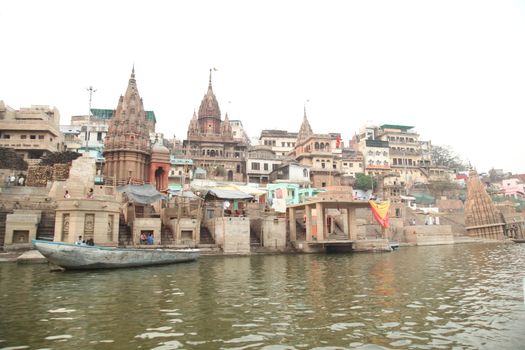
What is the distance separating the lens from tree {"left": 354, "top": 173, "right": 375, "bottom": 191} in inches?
2753

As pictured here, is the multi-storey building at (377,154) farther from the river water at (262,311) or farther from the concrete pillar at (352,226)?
the river water at (262,311)

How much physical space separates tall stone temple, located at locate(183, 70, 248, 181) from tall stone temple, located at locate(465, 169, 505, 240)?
36.3m

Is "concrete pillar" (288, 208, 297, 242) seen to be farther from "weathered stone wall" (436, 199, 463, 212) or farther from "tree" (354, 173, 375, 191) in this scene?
"weathered stone wall" (436, 199, 463, 212)

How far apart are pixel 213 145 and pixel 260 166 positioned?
11092 mm

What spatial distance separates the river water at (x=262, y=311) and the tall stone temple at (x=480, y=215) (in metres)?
40.4

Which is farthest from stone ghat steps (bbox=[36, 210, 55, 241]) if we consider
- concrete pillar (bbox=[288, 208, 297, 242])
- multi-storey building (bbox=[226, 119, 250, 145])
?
multi-storey building (bbox=[226, 119, 250, 145])

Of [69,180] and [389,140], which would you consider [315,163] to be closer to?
[389,140]

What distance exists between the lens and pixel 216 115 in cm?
8050

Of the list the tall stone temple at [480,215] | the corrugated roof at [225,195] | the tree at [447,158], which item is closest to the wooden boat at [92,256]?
the corrugated roof at [225,195]

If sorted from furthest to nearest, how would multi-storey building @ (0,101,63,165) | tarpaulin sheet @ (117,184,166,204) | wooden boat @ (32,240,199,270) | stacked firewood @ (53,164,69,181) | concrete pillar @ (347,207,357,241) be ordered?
multi-storey building @ (0,101,63,165), stacked firewood @ (53,164,69,181), concrete pillar @ (347,207,357,241), tarpaulin sheet @ (117,184,166,204), wooden boat @ (32,240,199,270)

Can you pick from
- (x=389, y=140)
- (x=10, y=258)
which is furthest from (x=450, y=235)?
(x=10, y=258)

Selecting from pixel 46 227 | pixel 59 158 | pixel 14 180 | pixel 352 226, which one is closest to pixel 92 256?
pixel 46 227

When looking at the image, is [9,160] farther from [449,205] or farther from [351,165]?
[449,205]

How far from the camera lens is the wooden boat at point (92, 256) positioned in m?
18.5
